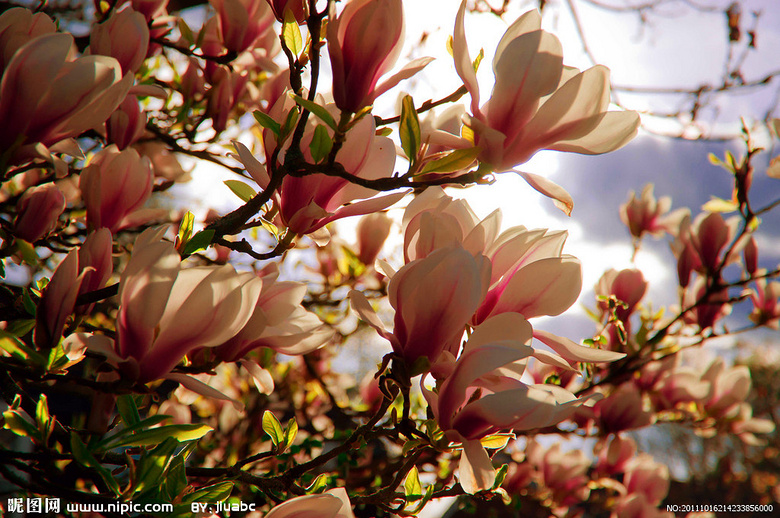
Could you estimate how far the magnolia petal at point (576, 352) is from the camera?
1.81 ft

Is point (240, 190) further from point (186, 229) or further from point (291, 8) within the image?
point (291, 8)

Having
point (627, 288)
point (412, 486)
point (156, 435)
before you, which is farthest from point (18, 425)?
point (627, 288)

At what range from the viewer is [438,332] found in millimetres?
521

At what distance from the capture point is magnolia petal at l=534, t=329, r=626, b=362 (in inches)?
21.7

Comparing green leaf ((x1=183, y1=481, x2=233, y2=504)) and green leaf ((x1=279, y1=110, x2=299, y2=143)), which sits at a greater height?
green leaf ((x1=279, y1=110, x2=299, y2=143))

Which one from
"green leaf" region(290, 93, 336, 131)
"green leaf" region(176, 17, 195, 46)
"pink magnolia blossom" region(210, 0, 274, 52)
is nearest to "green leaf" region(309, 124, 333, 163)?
"green leaf" region(290, 93, 336, 131)

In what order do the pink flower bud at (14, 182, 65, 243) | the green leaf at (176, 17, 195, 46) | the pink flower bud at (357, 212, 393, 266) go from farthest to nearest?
the pink flower bud at (357, 212, 393, 266) < the green leaf at (176, 17, 195, 46) < the pink flower bud at (14, 182, 65, 243)

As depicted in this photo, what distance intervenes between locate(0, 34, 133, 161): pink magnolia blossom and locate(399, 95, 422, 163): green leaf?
314mm

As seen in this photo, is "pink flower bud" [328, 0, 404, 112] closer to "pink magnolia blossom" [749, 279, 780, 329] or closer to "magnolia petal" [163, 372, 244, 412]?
"magnolia petal" [163, 372, 244, 412]

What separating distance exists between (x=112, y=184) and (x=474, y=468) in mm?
663

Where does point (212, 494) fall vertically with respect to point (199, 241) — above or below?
below

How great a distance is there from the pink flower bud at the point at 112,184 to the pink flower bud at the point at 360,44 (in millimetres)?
407

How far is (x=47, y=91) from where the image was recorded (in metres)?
0.51

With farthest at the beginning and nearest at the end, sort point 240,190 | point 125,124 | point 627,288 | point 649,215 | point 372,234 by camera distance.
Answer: point 649,215 < point 372,234 < point 627,288 < point 125,124 < point 240,190
